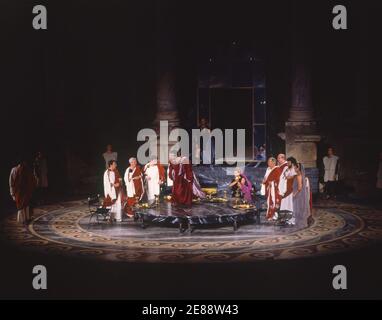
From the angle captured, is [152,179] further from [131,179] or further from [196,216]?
[196,216]

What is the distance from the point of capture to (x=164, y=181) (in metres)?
15.5

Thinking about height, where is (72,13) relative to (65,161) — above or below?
above

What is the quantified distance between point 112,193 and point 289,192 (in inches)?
143

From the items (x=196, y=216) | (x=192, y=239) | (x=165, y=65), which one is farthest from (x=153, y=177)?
(x=165, y=65)

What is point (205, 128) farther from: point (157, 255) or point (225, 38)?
point (157, 255)

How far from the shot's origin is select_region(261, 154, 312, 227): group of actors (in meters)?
12.7

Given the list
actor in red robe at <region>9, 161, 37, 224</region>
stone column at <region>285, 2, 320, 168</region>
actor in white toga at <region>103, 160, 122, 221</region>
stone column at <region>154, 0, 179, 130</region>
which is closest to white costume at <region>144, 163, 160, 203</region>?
actor in white toga at <region>103, 160, 122, 221</region>

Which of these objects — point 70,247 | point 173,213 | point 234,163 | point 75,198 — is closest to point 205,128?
point 234,163

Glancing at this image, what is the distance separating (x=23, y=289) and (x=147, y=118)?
10498 millimetres

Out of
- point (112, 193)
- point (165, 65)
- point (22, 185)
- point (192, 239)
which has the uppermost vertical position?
point (165, 65)

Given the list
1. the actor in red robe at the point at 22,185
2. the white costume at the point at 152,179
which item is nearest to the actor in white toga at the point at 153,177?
the white costume at the point at 152,179

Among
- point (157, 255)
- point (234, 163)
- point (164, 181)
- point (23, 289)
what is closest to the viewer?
point (23, 289)

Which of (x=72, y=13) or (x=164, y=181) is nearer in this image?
(x=164, y=181)

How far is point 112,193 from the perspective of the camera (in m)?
13.4
